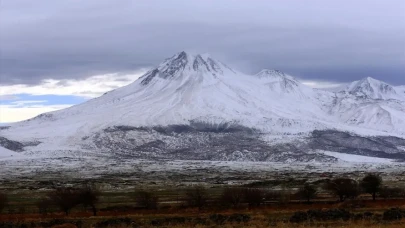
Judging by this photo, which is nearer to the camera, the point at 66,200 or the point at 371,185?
the point at 66,200

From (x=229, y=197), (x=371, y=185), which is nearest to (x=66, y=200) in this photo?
(x=229, y=197)

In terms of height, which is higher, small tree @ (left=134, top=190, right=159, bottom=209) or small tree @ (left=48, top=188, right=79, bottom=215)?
small tree @ (left=48, top=188, right=79, bottom=215)

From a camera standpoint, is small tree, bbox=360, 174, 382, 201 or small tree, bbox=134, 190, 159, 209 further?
small tree, bbox=360, 174, 382, 201

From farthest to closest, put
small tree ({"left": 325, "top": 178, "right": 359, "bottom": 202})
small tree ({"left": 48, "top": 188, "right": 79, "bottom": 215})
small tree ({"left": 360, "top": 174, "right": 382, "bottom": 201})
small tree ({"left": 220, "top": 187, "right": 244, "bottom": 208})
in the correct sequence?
small tree ({"left": 360, "top": 174, "right": 382, "bottom": 201}) < small tree ({"left": 325, "top": 178, "right": 359, "bottom": 202}) < small tree ({"left": 220, "top": 187, "right": 244, "bottom": 208}) < small tree ({"left": 48, "top": 188, "right": 79, "bottom": 215})

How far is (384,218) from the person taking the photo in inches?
1501

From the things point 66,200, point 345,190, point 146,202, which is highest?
point 66,200

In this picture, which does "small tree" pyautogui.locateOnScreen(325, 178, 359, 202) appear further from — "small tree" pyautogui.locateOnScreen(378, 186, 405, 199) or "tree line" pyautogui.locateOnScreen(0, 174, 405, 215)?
"small tree" pyautogui.locateOnScreen(378, 186, 405, 199)

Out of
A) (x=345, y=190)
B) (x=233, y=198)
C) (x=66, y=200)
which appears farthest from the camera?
(x=345, y=190)

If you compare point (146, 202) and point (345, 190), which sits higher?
point (345, 190)

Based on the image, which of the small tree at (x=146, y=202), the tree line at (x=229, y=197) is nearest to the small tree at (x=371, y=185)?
the tree line at (x=229, y=197)

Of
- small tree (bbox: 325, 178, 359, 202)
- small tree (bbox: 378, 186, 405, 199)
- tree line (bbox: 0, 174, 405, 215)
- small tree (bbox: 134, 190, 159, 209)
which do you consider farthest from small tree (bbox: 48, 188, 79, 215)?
small tree (bbox: 378, 186, 405, 199)

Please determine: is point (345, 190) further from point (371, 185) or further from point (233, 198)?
point (233, 198)

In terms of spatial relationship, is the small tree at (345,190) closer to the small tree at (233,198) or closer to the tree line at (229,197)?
the tree line at (229,197)

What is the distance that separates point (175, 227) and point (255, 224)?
5.28m
